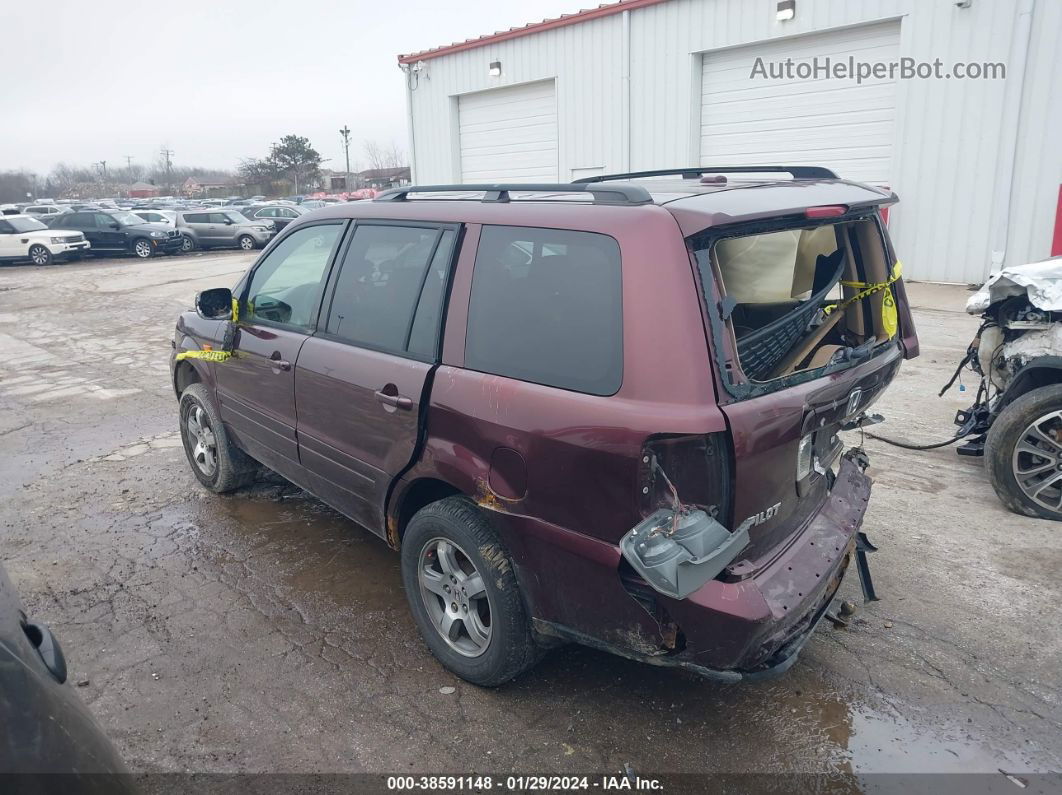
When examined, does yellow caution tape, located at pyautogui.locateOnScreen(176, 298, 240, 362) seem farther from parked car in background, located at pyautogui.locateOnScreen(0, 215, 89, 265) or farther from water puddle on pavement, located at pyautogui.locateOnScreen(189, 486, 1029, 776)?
parked car in background, located at pyautogui.locateOnScreen(0, 215, 89, 265)

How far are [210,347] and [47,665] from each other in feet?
10.9

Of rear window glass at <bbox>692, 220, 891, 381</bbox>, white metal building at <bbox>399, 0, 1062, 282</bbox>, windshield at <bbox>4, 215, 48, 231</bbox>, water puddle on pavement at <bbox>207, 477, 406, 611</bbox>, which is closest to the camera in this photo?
rear window glass at <bbox>692, 220, 891, 381</bbox>

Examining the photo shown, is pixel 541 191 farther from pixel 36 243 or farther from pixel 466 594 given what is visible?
pixel 36 243

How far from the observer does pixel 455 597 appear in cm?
320

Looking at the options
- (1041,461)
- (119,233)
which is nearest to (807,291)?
(1041,461)

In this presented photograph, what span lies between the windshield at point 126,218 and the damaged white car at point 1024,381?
2530 cm

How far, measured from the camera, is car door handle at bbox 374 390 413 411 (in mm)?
3174

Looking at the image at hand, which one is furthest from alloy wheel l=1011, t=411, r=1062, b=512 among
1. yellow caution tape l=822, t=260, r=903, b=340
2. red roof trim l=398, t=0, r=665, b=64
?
red roof trim l=398, t=0, r=665, b=64

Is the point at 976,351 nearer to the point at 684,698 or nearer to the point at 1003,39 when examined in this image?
the point at 684,698

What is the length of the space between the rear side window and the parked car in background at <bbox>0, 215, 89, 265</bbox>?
24.3 meters

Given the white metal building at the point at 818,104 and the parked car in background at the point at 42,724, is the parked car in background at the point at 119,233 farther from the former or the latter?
the parked car in background at the point at 42,724

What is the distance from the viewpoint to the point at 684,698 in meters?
3.10

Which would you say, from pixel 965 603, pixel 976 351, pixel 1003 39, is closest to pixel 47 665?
pixel 965 603

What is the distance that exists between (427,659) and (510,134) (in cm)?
1656
